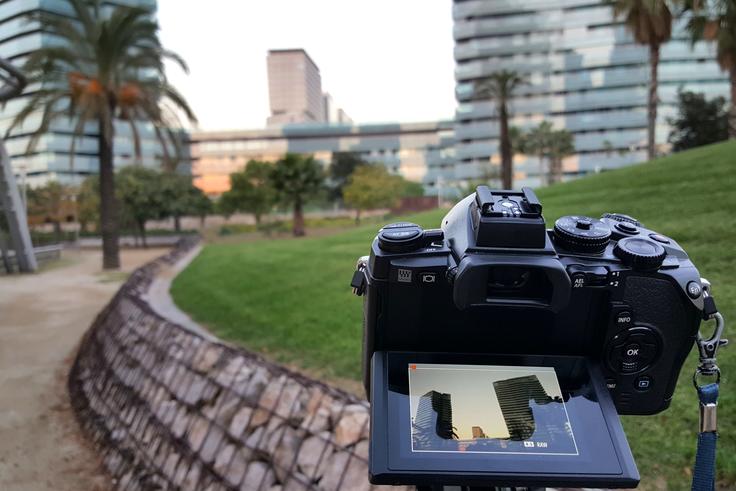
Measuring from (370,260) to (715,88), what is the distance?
230 ft

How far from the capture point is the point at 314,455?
11.1 feet

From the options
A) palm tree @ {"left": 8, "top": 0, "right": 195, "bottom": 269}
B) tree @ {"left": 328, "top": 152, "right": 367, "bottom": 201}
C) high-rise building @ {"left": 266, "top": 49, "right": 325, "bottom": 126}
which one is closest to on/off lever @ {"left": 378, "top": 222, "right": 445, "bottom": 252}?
palm tree @ {"left": 8, "top": 0, "right": 195, "bottom": 269}

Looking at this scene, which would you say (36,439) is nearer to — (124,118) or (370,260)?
(370,260)

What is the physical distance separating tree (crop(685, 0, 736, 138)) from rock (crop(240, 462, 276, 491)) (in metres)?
16.8

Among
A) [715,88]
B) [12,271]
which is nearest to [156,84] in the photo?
[12,271]

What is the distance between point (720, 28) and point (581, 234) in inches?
759

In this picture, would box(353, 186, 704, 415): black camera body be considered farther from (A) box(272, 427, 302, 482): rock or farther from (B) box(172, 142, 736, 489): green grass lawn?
(A) box(272, 427, 302, 482): rock

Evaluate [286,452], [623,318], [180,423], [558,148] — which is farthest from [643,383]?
[558,148]

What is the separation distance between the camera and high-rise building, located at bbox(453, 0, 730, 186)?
5812 centimetres

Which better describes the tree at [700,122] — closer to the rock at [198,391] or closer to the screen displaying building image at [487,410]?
the rock at [198,391]

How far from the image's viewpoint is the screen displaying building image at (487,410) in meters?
1.23

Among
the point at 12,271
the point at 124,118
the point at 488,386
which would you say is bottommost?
the point at 12,271

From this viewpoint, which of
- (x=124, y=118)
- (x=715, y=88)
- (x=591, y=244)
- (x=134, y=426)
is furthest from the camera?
(x=715, y=88)

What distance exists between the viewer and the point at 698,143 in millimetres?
34500
